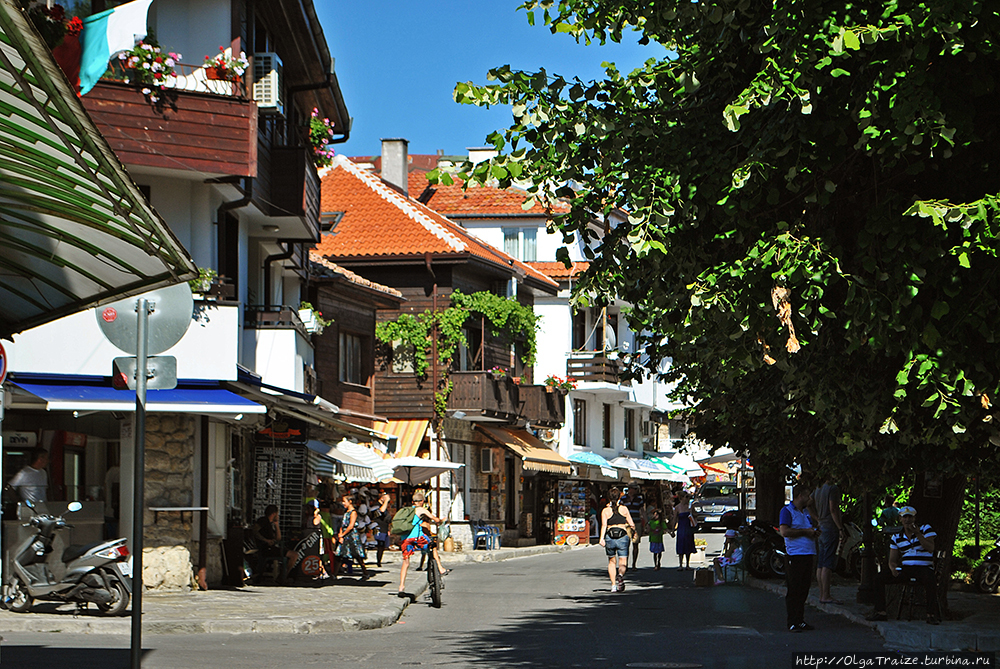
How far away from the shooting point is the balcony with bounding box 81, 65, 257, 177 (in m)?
18.0

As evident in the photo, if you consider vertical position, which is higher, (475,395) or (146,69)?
(146,69)

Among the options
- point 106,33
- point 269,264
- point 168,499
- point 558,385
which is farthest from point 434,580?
point 558,385

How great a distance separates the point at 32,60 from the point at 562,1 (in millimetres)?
6371

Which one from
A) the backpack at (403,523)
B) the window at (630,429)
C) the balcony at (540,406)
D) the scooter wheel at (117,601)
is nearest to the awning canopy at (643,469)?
the window at (630,429)

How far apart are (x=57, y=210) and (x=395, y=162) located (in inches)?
1694

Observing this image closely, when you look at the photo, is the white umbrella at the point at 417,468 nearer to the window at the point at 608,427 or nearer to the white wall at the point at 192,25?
the white wall at the point at 192,25

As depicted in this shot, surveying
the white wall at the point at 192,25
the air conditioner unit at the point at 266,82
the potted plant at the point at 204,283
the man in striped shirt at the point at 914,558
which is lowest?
the man in striped shirt at the point at 914,558

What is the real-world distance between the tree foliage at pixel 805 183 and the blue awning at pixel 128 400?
7953 millimetres

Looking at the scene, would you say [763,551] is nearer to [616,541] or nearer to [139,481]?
[616,541]

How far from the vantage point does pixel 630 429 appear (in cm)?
6262

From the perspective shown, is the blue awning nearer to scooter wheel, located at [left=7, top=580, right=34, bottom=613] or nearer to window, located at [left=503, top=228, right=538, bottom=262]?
scooter wheel, located at [left=7, top=580, right=34, bottom=613]

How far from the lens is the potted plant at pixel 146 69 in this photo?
1811 centimetres

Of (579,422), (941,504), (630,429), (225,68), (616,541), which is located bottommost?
(616,541)

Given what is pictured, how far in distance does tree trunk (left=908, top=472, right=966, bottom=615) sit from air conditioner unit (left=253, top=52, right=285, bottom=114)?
37.9ft
